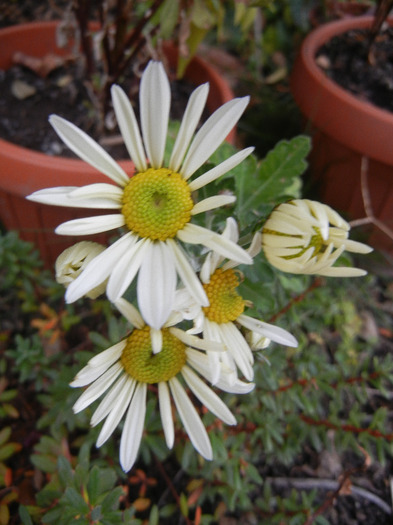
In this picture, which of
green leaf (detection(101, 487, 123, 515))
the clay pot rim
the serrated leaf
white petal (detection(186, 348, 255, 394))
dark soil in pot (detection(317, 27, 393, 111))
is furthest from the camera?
dark soil in pot (detection(317, 27, 393, 111))

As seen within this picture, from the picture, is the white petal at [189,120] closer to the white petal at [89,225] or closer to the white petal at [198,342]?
the white petal at [89,225]

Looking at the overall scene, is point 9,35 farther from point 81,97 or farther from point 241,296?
point 241,296

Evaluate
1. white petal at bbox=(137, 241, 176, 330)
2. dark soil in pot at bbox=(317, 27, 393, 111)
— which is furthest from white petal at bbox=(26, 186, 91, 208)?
dark soil in pot at bbox=(317, 27, 393, 111)

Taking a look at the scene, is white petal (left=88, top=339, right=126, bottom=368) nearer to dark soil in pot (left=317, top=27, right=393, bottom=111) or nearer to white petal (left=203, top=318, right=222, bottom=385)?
white petal (left=203, top=318, right=222, bottom=385)

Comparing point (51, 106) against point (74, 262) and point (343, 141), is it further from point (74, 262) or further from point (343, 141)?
point (74, 262)

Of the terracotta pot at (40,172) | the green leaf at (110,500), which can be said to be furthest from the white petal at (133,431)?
the terracotta pot at (40,172)

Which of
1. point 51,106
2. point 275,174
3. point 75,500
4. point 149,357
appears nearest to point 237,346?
point 149,357

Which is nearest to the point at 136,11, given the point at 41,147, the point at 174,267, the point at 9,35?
the point at 9,35
